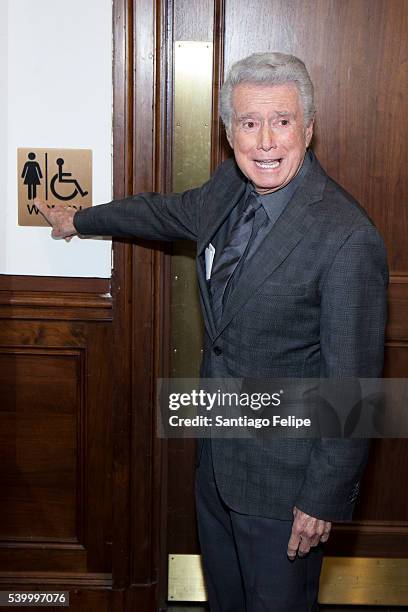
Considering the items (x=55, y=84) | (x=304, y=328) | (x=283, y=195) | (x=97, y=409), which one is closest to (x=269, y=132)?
(x=283, y=195)

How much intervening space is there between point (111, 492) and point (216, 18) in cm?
130

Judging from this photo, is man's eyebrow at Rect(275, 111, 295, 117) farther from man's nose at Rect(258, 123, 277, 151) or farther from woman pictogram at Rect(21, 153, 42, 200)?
woman pictogram at Rect(21, 153, 42, 200)

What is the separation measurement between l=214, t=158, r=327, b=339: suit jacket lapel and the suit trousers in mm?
396

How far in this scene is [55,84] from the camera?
6.54ft

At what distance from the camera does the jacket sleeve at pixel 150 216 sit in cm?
185

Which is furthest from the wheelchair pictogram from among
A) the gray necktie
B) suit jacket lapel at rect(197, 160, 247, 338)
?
the gray necktie

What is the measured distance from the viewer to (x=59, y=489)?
2209 mm

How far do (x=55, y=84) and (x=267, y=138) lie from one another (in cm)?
75

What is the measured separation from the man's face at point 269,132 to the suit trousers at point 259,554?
0.60m

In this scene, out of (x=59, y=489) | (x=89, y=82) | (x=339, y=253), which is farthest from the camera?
(x=59, y=489)

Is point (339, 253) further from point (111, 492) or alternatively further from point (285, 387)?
point (111, 492)

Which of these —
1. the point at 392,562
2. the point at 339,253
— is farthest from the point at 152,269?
the point at 392,562

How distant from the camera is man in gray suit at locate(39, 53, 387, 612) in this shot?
4.69 ft

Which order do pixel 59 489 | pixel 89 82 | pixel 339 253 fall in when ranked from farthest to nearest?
pixel 59 489
pixel 89 82
pixel 339 253
